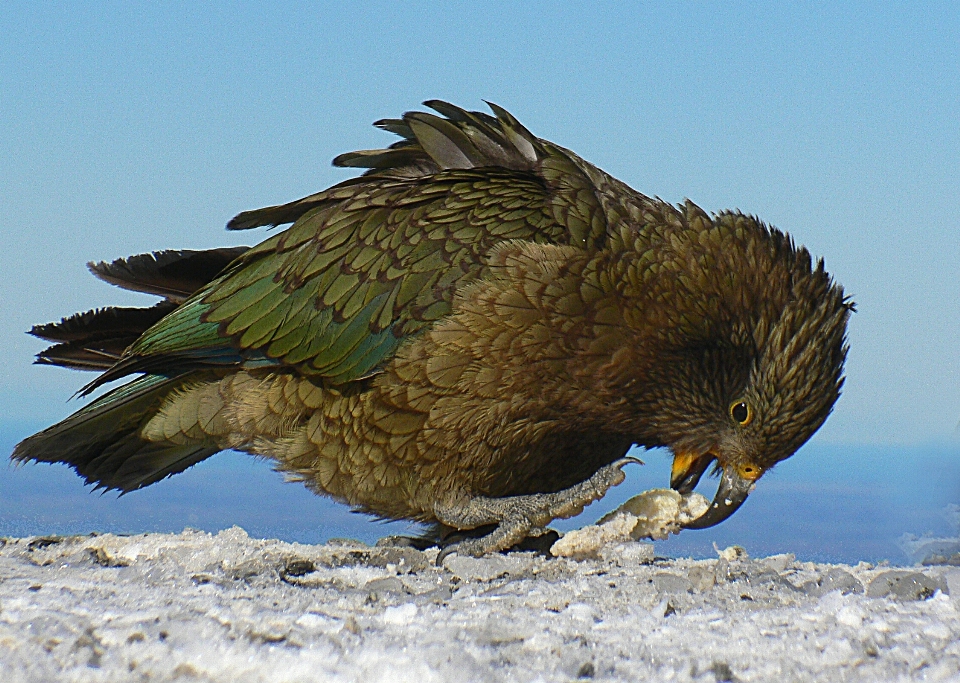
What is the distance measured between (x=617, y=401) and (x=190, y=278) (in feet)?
8.26

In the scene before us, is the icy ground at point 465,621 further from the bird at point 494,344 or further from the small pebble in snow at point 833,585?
the bird at point 494,344

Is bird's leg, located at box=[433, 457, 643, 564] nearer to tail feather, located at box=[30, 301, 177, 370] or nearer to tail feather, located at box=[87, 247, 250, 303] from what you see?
tail feather, located at box=[87, 247, 250, 303]

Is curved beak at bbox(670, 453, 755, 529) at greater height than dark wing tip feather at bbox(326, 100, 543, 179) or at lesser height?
lesser

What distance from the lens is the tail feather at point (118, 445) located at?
518 centimetres

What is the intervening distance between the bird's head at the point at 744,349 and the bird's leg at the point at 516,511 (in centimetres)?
49

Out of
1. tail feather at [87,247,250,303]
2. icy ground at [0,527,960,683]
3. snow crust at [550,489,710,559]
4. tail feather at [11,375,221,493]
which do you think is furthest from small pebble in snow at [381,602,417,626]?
tail feather at [87,247,250,303]

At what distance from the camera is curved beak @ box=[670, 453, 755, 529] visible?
4797 mm

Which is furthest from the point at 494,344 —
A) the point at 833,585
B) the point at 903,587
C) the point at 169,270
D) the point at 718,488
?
the point at 169,270

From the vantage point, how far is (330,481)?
4.76 m

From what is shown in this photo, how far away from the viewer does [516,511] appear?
4.90 m

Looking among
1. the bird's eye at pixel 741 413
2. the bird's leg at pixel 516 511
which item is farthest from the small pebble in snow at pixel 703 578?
the bird's leg at pixel 516 511

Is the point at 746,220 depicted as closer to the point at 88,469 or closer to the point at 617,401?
the point at 617,401

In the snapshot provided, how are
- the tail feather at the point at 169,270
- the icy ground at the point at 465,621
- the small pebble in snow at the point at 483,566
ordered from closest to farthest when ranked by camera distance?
the icy ground at the point at 465,621, the small pebble in snow at the point at 483,566, the tail feather at the point at 169,270

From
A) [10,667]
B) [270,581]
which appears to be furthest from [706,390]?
[10,667]
